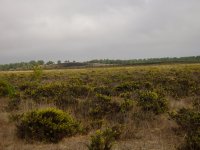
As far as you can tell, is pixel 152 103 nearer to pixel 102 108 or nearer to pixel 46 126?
pixel 102 108

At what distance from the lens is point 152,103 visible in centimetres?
1106

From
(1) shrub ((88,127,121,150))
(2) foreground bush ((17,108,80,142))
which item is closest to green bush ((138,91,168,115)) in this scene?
(2) foreground bush ((17,108,80,142))

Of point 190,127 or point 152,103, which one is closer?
point 190,127

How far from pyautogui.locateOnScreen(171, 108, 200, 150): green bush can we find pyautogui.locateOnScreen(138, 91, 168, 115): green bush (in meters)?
1.68

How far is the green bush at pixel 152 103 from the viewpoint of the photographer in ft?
35.0

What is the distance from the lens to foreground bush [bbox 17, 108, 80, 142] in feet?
26.0

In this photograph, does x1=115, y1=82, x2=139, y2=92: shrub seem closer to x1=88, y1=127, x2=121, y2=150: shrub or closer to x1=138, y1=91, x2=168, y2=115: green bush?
x1=138, y1=91, x2=168, y2=115: green bush

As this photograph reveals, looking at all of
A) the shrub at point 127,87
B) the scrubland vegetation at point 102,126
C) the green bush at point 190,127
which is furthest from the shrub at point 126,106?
the shrub at point 127,87

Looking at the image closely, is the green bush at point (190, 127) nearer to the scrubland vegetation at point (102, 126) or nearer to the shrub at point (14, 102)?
the scrubland vegetation at point (102, 126)

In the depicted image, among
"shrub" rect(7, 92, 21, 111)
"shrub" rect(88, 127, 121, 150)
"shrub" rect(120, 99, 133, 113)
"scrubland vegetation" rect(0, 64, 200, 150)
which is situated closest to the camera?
"shrub" rect(88, 127, 121, 150)

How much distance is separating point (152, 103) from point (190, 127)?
332 cm

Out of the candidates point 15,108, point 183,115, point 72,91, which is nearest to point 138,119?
point 183,115

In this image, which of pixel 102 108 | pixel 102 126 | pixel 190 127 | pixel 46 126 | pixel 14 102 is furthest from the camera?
pixel 14 102

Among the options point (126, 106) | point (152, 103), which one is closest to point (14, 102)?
point (126, 106)
